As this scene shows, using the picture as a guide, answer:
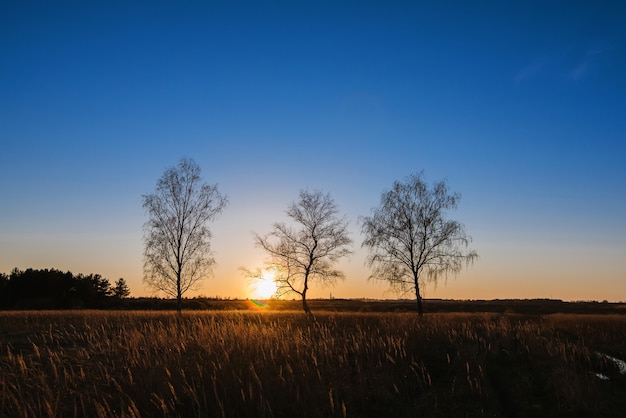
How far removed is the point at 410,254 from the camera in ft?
88.9

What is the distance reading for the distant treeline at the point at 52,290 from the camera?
148ft

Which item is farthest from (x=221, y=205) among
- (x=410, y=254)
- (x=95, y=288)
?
(x=95, y=288)

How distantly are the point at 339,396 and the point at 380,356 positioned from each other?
6.98 ft

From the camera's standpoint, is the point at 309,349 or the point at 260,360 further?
the point at 309,349

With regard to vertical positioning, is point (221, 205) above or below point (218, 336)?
above

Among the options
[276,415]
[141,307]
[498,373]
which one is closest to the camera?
[276,415]

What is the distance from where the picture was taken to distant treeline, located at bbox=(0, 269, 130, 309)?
45125 mm

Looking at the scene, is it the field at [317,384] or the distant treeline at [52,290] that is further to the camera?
the distant treeline at [52,290]

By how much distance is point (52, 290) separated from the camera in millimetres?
46312

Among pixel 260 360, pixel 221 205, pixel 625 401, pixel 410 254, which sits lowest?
pixel 625 401

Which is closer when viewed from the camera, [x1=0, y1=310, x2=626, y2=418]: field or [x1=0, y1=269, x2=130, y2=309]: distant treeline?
[x1=0, y1=310, x2=626, y2=418]: field

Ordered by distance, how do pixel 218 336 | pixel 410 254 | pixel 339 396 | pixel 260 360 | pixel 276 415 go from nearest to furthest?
pixel 276 415 → pixel 339 396 → pixel 260 360 → pixel 218 336 → pixel 410 254

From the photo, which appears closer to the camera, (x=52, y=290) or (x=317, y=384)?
(x=317, y=384)

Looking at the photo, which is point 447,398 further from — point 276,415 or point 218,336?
point 218,336
